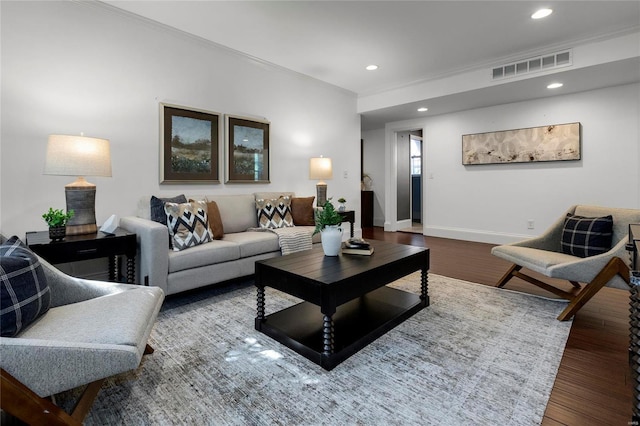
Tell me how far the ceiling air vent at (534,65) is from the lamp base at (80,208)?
185 inches

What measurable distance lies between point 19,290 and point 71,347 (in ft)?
1.21

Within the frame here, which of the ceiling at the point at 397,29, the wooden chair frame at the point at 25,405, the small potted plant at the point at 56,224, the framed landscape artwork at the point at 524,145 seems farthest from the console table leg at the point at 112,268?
the framed landscape artwork at the point at 524,145

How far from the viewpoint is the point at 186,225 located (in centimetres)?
279

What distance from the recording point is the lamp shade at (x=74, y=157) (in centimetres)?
226

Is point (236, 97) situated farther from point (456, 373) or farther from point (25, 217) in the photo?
point (456, 373)

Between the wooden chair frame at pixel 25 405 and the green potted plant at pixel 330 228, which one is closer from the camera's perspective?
the wooden chair frame at pixel 25 405

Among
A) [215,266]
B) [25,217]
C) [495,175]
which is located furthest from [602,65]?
[25,217]

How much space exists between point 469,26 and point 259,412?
12.5ft

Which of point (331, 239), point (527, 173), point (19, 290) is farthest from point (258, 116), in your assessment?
point (527, 173)

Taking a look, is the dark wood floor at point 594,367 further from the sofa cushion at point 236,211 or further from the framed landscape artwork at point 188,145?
the framed landscape artwork at point 188,145

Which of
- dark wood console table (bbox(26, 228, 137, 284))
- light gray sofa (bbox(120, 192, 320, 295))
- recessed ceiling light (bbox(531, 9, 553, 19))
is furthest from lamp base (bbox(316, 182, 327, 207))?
recessed ceiling light (bbox(531, 9, 553, 19))

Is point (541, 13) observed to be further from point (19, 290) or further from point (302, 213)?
point (19, 290)

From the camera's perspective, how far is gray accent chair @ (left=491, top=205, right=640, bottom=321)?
2.17 meters

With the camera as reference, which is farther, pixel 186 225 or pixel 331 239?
pixel 186 225
